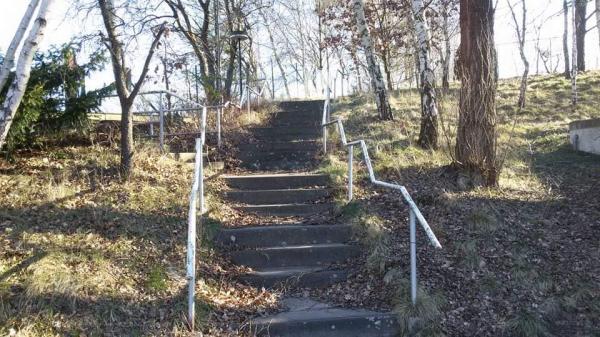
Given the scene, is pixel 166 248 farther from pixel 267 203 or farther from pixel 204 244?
pixel 267 203

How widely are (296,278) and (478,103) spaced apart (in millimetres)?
3898

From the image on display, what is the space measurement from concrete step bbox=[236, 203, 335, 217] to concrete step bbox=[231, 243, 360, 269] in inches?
48.8

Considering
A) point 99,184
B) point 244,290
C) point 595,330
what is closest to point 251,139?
point 99,184

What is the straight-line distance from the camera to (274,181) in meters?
8.26

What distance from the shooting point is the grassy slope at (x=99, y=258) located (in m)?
4.57

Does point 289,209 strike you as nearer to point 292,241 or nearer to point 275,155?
point 292,241

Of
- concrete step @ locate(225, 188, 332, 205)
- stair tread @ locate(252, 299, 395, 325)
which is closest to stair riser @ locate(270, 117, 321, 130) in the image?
concrete step @ locate(225, 188, 332, 205)

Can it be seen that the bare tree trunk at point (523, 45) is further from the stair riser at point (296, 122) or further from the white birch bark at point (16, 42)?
the white birch bark at point (16, 42)

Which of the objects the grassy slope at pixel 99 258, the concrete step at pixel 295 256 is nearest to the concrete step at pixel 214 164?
the grassy slope at pixel 99 258

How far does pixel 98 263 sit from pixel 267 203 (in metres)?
3.04

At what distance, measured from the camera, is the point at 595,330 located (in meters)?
4.96

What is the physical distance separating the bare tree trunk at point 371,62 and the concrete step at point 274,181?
4955 mm

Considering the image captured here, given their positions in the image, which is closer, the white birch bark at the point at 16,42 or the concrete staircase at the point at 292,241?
the concrete staircase at the point at 292,241

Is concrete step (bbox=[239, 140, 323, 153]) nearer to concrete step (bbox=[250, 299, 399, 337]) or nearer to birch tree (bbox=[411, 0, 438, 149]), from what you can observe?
birch tree (bbox=[411, 0, 438, 149])
